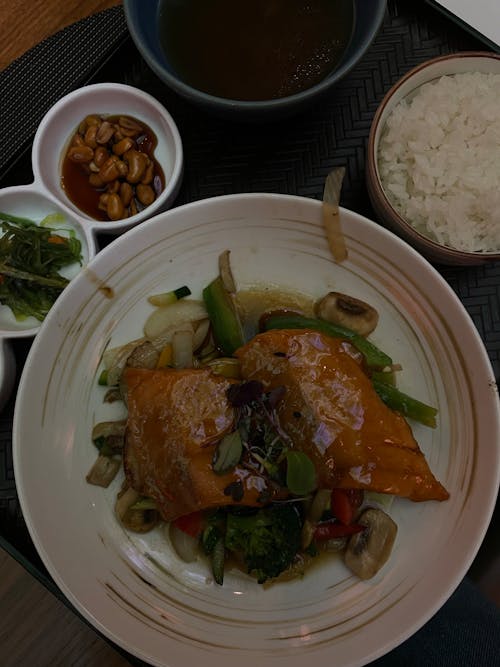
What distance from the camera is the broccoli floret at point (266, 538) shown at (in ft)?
5.14

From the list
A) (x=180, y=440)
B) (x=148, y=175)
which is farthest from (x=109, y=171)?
(x=180, y=440)

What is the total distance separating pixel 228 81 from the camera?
1808 mm

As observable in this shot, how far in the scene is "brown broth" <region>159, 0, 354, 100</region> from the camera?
1.80 metres

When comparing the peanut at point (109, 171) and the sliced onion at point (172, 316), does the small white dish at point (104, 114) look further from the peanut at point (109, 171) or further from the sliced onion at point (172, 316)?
the sliced onion at point (172, 316)

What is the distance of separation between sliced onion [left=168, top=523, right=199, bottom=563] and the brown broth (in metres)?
1.43

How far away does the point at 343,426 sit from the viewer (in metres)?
1.50

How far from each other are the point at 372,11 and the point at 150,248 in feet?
3.37

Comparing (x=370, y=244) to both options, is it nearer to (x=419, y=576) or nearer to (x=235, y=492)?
(x=235, y=492)

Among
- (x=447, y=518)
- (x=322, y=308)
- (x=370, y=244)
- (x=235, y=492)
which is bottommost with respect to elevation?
(x=447, y=518)

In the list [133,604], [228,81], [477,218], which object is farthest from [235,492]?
[228,81]

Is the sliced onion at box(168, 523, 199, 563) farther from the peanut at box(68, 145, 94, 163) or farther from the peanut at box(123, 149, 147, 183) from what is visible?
the peanut at box(68, 145, 94, 163)

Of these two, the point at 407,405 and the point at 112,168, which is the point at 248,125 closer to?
the point at 112,168

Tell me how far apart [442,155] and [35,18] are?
5.53 ft

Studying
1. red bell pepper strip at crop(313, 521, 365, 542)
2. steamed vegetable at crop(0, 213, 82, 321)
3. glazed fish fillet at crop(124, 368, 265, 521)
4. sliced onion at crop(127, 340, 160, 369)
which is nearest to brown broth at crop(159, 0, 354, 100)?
Answer: steamed vegetable at crop(0, 213, 82, 321)
